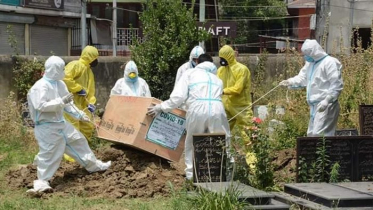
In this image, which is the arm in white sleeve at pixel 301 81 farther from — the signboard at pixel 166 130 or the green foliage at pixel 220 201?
the green foliage at pixel 220 201

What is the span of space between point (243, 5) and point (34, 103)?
34015 mm

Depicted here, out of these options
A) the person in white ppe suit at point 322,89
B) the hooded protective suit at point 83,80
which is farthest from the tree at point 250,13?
the person in white ppe suit at point 322,89

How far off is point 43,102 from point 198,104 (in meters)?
1.94

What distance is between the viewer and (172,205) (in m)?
7.10

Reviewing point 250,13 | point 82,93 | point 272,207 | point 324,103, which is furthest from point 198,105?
point 250,13

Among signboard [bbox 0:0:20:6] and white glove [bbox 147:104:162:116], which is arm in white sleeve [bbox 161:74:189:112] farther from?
signboard [bbox 0:0:20:6]

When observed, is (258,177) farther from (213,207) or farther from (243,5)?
(243,5)

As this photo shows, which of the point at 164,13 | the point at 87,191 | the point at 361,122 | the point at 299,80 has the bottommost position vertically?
the point at 87,191

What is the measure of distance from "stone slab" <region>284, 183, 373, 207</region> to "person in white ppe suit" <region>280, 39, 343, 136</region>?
195cm

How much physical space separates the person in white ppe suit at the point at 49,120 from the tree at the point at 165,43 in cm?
506

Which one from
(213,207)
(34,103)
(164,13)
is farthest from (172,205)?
(164,13)

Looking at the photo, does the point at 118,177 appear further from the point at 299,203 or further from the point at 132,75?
the point at 299,203

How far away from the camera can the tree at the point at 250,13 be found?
4028 centimetres

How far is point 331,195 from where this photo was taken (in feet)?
21.1
